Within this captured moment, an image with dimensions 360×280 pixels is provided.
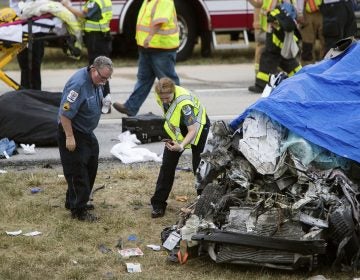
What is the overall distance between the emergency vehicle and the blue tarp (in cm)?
826

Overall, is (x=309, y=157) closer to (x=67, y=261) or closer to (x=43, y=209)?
(x=67, y=261)

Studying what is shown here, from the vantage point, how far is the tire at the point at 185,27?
15.7 m

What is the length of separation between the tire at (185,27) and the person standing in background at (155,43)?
4.78 m

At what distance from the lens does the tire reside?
15.7m

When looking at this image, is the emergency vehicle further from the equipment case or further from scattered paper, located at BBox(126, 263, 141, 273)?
scattered paper, located at BBox(126, 263, 141, 273)

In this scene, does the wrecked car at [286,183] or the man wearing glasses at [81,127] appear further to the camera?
the man wearing glasses at [81,127]

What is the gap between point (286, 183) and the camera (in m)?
6.57

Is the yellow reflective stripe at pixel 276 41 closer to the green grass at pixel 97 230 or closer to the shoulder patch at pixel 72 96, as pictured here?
the green grass at pixel 97 230

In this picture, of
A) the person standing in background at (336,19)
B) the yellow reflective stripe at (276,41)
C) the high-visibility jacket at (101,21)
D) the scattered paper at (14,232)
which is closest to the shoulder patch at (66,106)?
the scattered paper at (14,232)

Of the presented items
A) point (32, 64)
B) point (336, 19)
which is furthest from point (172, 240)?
point (336, 19)

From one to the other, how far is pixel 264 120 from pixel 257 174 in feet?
1.39

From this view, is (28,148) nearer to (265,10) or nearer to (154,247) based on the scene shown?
(154,247)

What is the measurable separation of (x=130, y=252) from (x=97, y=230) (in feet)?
1.97

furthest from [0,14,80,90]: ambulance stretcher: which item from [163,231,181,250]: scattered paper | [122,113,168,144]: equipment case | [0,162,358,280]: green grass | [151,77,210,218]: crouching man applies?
[163,231,181,250]: scattered paper
